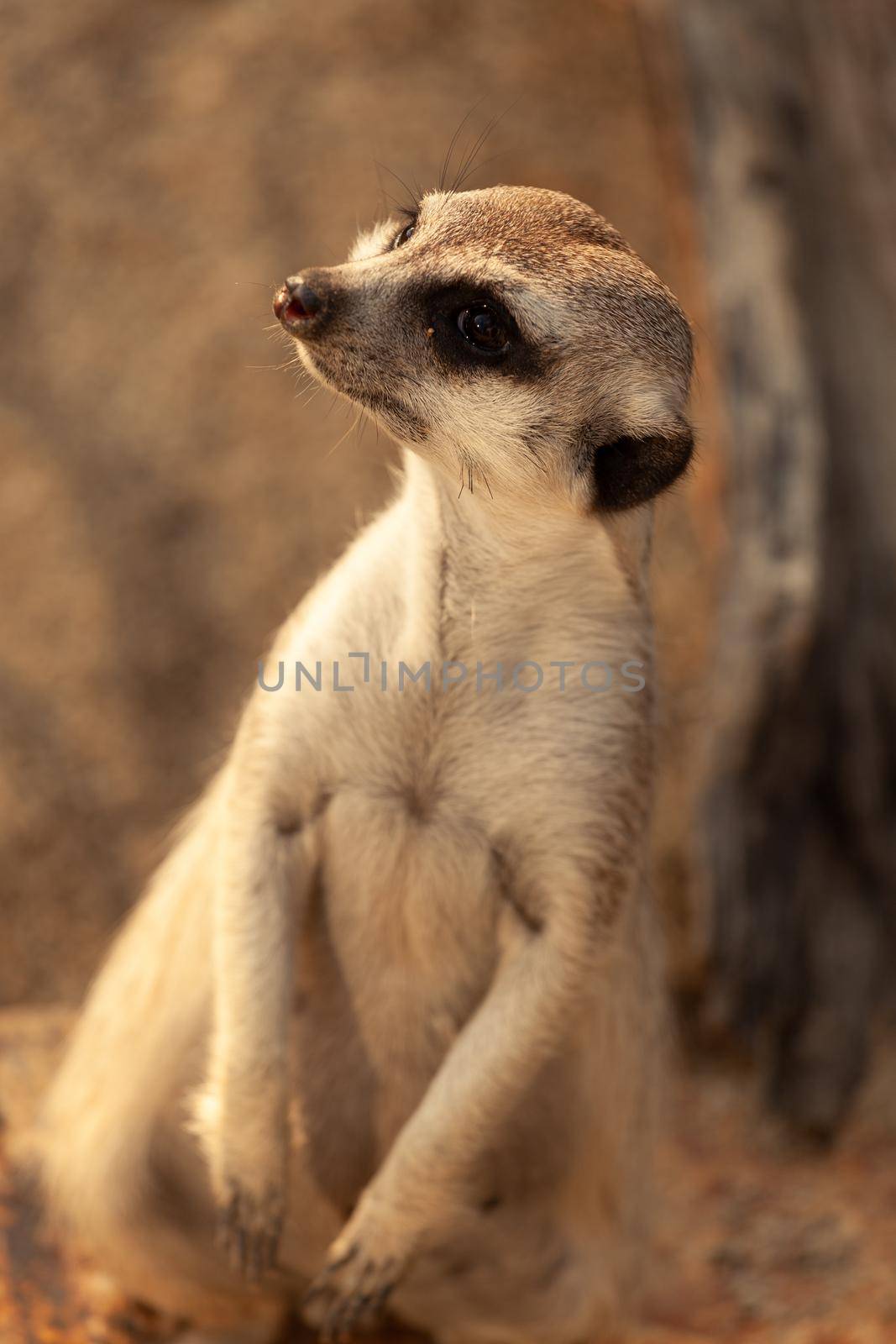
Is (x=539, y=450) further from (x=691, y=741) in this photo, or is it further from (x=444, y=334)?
(x=691, y=741)

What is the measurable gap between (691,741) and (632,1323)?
5.92 feet

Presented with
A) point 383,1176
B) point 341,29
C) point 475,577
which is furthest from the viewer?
point 341,29

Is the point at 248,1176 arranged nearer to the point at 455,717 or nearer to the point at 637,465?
the point at 455,717

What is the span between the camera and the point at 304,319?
1.64 m

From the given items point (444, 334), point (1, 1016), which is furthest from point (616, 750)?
point (1, 1016)

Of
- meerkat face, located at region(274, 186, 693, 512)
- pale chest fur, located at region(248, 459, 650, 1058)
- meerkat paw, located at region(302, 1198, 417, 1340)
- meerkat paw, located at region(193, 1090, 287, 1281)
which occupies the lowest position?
meerkat paw, located at region(302, 1198, 417, 1340)

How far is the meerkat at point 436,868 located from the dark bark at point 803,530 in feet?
4.29

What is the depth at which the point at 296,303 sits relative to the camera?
5.36ft

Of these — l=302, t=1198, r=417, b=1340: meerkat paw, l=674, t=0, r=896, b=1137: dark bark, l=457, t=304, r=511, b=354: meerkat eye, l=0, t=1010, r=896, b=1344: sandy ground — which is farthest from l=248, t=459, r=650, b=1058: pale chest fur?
l=674, t=0, r=896, b=1137: dark bark

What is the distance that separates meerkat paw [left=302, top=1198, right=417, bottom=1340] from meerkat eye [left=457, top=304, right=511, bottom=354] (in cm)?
118

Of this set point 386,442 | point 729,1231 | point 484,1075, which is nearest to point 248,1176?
point 484,1075

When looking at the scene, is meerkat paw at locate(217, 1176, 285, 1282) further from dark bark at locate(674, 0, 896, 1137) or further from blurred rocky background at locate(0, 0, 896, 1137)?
dark bark at locate(674, 0, 896, 1137)

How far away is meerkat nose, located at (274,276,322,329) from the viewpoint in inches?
64.2

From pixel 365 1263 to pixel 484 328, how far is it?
4.24ft
